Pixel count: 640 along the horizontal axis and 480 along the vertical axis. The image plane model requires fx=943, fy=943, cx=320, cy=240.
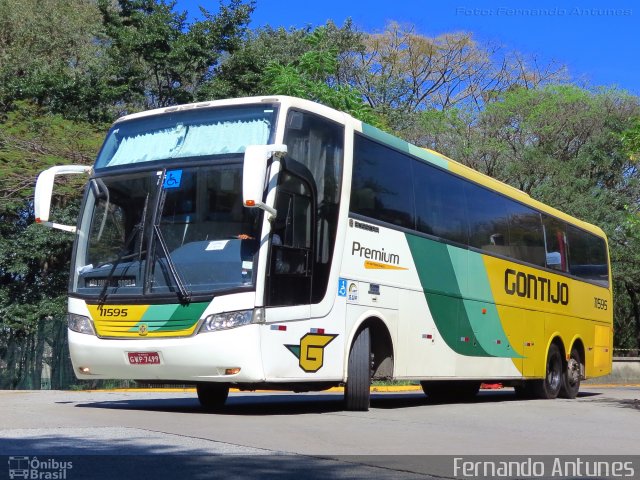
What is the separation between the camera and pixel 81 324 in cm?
1098

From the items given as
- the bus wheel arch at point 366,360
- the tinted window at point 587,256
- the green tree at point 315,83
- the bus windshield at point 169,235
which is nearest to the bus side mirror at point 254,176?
the bus windshield at point 169,235

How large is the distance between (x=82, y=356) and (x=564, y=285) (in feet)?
35.1

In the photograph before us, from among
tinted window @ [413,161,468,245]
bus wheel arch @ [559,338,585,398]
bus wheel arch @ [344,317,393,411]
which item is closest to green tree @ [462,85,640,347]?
bus wheel arch @ [559,338,585,398]

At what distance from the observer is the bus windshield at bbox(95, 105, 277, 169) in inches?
426

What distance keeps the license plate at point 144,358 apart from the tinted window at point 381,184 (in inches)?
119

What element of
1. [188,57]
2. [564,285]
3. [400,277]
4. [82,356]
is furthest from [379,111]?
[82,356]

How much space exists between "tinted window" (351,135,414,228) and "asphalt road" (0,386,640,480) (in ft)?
8.40

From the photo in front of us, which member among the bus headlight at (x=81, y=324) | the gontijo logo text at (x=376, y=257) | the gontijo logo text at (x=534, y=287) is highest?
the gontijo logo text at (x=534, y=287)

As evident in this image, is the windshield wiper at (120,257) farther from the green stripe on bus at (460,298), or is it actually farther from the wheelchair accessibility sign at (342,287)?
the green stripe on bus at (460,298)

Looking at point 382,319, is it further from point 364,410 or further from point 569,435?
point 569,435

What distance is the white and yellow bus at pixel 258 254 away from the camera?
33.5 ft

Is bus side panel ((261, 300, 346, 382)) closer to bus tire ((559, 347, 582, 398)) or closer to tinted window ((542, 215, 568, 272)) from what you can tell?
tinted window ((542, 215, 568, 272))

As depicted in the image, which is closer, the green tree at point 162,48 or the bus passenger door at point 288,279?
the bus passenger door at point 288,279

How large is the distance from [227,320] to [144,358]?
108 cm
